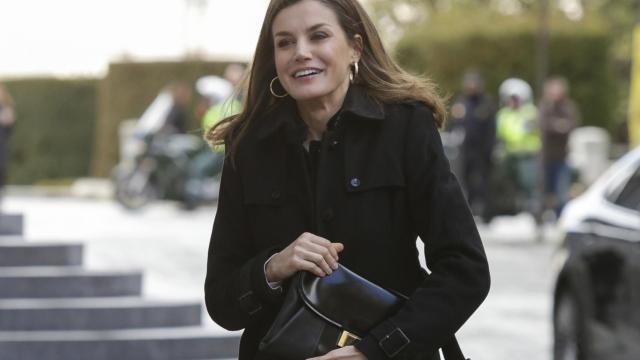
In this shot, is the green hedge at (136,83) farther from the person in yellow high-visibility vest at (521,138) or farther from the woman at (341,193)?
the woman at (341,193)

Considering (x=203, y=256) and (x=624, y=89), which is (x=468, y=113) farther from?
(x=624, y=89)

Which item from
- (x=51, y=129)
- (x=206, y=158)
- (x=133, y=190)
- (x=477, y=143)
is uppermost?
(x=477, y=143)

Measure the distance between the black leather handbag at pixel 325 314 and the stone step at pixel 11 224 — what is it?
706 centimetres

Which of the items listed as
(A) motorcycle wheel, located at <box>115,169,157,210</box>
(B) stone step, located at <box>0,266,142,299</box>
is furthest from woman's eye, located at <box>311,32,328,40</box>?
(A) motorcycle wheel, located at <box>115,169,157,210</box>

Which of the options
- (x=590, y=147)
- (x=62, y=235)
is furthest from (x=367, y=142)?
(x=590, y=147)

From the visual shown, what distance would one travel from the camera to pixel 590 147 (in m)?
27.2

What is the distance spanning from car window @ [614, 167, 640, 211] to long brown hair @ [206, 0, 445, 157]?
4.00 m

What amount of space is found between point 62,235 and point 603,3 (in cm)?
3985

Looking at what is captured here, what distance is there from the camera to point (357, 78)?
3.36 m

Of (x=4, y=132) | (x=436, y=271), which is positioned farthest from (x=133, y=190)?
(x=436, y=271)

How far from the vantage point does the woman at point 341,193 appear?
10.3ft

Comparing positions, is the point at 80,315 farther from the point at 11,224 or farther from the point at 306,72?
the point at 306,72

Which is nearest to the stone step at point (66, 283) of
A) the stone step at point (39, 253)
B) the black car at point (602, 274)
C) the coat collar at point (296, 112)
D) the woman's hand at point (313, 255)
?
the stone step at point (39, 253)

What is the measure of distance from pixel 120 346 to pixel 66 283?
102 cm
